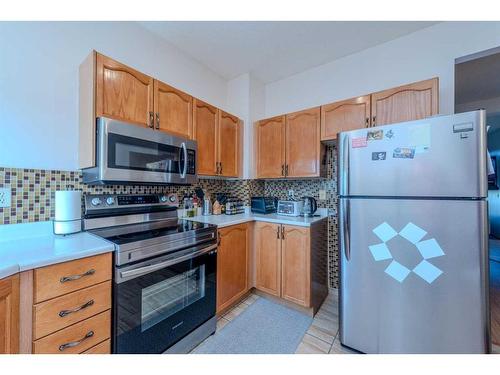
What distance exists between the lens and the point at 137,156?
4.91 feet

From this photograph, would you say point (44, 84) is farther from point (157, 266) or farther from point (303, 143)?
point (303, 143)

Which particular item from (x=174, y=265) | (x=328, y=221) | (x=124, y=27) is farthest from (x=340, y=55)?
(x=174, y=265)

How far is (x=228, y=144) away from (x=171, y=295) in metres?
1.58

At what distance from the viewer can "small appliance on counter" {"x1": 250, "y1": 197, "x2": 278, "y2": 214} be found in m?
2.35

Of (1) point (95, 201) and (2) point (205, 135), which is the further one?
(2) point (205, 135)

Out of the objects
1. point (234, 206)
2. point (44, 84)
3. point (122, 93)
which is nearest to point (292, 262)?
point (234, 206)

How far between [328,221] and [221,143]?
148 cm

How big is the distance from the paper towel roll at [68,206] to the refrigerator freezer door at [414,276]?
1.79 metres

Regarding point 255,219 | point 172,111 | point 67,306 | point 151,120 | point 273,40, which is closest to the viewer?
point 67,306

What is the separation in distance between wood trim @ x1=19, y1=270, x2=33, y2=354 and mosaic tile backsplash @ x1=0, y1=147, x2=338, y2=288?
0.64 metres

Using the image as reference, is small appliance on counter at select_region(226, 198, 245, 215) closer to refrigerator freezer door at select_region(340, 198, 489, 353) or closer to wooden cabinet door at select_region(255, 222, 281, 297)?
wooden cabinet door at select_region(255, 222, 281, 297)

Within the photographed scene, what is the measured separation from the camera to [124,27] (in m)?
1.80

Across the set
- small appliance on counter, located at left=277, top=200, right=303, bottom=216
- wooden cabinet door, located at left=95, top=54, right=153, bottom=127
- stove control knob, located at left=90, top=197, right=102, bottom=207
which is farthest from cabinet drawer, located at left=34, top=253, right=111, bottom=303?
small appliance on counter, located at left=277, top=200, right=303, bottom=216

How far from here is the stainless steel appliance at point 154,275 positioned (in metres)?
1.14
